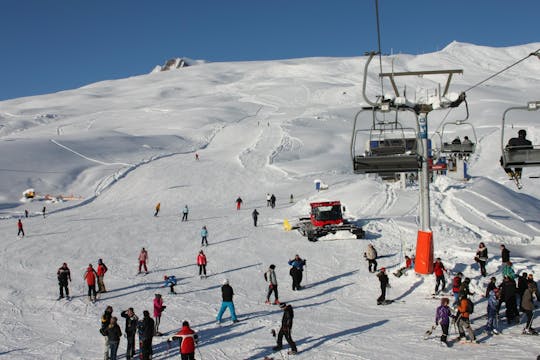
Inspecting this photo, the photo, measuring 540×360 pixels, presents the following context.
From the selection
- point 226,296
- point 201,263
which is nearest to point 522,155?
point 226,296

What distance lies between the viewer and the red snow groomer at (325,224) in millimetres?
23938

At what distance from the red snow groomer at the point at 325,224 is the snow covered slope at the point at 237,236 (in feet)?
A: 1.60

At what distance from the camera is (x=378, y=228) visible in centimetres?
2562

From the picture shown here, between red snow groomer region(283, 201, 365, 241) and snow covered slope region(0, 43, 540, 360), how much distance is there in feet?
1.60

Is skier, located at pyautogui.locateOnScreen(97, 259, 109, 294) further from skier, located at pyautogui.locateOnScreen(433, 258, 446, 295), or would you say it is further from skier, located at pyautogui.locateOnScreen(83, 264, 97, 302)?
skier, located at pyautogui.locateOnScreen(433, 258, 446, 295)

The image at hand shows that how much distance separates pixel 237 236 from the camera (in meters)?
26.1

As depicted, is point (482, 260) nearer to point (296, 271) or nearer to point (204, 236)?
point (296, 271)

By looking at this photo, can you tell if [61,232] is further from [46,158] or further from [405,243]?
[46,158]

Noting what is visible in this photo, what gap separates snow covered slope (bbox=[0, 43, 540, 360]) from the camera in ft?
41.3

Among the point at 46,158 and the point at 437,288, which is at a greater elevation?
the point at 46,158

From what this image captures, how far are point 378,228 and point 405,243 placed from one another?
106 inches

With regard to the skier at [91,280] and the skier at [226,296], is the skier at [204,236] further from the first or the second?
the skier at [226,296]

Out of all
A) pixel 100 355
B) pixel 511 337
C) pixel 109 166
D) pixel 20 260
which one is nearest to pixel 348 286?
pixel 511 337

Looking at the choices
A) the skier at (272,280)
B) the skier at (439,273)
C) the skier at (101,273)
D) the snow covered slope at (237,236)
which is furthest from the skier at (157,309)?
the skier at (439,273)
